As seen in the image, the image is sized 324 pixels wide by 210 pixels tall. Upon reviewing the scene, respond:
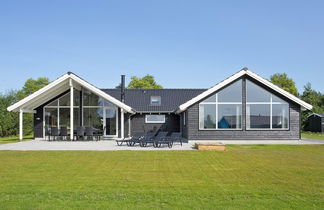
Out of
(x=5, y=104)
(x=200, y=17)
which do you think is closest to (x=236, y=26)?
(x=200, y=17)

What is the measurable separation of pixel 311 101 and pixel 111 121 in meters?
39.6

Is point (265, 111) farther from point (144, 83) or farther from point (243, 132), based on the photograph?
point (144, 83)

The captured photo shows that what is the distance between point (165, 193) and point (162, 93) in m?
Result: 25.6

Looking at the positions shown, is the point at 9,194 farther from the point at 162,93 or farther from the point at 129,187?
the point at 162,93

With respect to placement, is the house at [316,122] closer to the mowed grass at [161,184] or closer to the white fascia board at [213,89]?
the white fascia board at [213,89]

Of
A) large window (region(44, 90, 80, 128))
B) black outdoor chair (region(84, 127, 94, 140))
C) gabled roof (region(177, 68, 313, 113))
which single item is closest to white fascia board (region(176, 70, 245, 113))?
gabled roof (region(177, 68, 313, 113))

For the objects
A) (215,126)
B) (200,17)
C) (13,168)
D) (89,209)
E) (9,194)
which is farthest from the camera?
(215,126)

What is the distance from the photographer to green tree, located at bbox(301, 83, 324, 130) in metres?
43.1

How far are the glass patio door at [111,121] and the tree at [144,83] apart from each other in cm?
4094

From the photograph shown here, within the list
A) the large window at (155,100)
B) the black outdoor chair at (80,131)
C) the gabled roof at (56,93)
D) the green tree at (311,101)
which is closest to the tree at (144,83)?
the green tree at (311,101)

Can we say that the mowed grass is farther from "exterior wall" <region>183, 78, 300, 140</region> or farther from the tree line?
the tree line

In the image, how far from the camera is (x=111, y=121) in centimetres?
2505

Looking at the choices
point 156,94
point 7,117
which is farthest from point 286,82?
point 7,117

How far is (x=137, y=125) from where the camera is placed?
95.7ft
